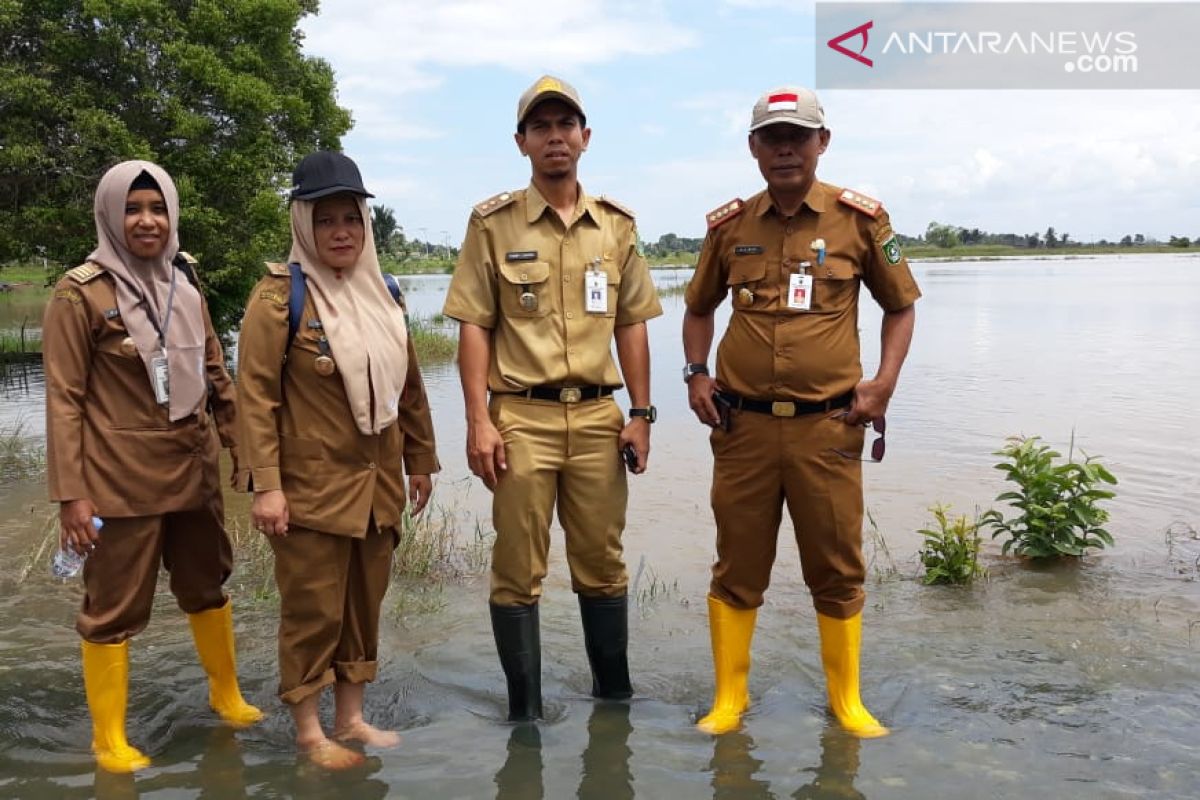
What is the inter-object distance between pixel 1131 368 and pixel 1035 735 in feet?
44.0

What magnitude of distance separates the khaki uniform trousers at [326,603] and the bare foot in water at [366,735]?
6.9 inches

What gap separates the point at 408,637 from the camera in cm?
455

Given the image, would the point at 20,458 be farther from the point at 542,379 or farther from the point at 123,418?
the point at 542,379

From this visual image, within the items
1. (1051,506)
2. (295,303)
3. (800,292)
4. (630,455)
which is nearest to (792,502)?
(630,455)

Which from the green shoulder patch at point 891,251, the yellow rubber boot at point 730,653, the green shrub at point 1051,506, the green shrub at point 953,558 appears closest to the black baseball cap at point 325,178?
the green shoulder patch at point 891,251

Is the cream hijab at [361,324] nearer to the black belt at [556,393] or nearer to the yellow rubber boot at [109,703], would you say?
the black belt at [556,393]

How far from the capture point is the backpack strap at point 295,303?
304 centimetres

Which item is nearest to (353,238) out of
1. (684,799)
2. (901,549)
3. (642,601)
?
(684,799)

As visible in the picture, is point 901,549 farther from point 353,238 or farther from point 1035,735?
point 353,238

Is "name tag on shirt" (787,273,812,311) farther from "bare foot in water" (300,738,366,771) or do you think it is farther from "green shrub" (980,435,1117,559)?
"green shrub" (980,435,1117,559)

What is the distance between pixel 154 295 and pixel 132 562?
0.91m

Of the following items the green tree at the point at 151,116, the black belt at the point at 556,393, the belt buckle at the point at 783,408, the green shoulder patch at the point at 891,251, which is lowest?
the belt buckle at the point at 783,408

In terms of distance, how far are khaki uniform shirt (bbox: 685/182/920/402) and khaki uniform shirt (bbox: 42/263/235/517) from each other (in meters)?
1.97

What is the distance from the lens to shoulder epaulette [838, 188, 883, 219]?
340 centimetres
